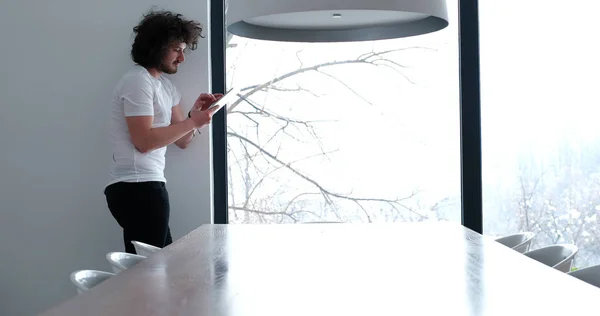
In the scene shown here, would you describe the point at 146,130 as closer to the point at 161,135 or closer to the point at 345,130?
the point at 161,135

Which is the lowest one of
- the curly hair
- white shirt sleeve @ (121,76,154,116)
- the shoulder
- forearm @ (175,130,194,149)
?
forearm @ (175,130,194,149)

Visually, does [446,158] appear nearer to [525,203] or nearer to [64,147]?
[525,203]

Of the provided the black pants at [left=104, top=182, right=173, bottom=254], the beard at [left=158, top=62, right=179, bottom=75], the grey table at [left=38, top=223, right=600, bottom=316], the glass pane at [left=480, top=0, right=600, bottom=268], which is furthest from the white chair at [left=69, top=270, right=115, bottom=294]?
the glass pane at [left=480, top=0, right=600, bottom=268]

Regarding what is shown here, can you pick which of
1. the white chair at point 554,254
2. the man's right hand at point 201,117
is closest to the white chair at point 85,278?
the man's right hand at point 201,117

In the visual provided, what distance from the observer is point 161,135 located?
4.66 metres

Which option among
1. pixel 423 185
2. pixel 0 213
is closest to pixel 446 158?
pixel 423 185

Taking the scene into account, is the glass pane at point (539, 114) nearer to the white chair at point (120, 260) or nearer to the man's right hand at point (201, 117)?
the man's right hand at point (201, 117)

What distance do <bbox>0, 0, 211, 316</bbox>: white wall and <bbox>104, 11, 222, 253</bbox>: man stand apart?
1.81ft

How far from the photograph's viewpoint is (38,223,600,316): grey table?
216 cm

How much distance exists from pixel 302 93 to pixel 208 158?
789 millimetres

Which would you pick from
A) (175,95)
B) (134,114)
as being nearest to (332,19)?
(134,114)

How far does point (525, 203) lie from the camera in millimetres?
5676

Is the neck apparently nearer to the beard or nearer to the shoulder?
the beard

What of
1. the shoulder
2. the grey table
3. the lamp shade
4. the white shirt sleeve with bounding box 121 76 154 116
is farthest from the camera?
the shoulder
